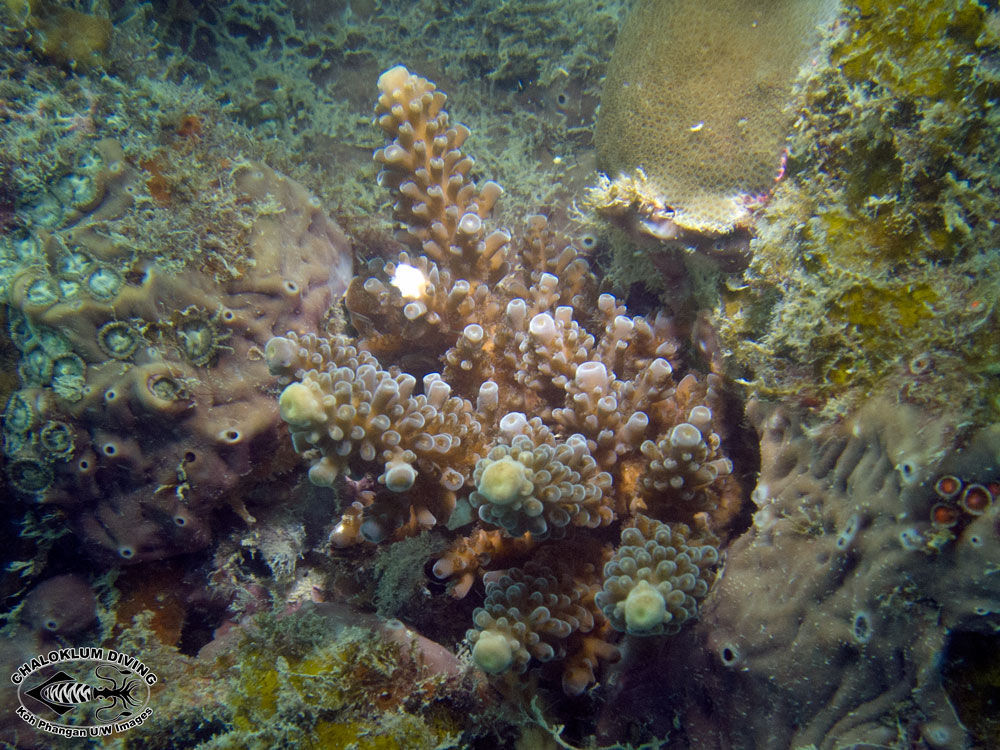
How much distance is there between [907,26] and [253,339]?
343 cm

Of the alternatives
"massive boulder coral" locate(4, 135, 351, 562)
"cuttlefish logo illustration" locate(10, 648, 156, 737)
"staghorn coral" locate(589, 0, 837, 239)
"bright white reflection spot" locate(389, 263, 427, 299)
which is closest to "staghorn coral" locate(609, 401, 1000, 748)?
"staghorn coral" locate(589, 0, 837, 239)

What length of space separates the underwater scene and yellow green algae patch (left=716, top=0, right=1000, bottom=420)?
0.01m

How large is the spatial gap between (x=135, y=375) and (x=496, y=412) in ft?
6.67

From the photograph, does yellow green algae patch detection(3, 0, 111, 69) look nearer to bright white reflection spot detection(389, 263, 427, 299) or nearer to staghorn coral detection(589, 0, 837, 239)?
bright white reflection spot detection(389, 263, 427, 299)

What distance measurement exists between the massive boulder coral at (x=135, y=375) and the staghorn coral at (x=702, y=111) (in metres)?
2.26

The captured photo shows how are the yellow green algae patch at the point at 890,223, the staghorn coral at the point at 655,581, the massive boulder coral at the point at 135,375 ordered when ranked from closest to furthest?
1. the yellow green algae patch at the point at 890,223
2. the staghorn coral at the point at 655,581
3. the massive boulder coral at the point at 135,375

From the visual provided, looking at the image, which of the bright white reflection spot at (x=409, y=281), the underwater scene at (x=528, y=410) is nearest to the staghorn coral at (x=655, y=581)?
the underwater scene at (x=528, y=410)

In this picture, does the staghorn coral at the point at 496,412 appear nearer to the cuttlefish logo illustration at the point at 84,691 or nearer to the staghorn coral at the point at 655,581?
the staghorn coral at the point at 655,581

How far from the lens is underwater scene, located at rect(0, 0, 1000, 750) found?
176 centimetres

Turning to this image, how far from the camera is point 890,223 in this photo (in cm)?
192

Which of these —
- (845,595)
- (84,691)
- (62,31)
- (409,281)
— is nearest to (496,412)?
(409,281)

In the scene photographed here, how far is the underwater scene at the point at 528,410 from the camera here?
1764mm

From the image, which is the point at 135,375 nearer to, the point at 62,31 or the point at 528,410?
the point at 528,410

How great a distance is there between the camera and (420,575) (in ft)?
8.75
